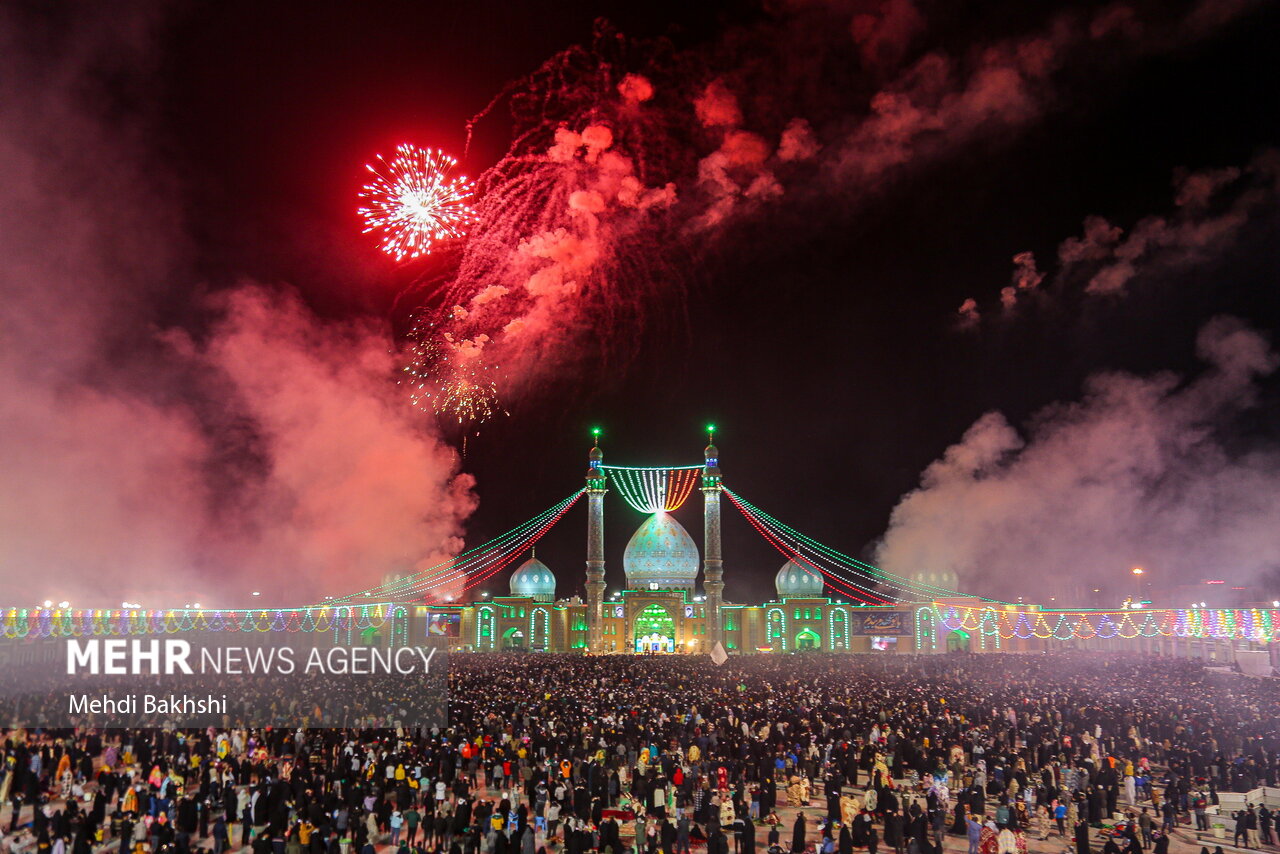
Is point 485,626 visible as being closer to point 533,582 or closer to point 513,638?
point 513,638

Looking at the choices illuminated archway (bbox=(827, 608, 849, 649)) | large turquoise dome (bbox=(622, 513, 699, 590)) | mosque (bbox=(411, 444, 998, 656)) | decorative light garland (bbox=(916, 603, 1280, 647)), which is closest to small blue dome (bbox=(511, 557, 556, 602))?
mosque (bbox=(411, 444, 998, 656))

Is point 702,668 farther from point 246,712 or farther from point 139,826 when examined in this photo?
point 139,826

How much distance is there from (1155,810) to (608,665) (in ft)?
97.2

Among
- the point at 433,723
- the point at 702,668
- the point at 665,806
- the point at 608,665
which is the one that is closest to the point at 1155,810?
the point at 665,806

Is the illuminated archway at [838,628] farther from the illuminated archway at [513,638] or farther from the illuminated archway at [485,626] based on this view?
the illuminated archway at [485,626]

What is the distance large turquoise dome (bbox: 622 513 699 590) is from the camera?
7250 centimetres

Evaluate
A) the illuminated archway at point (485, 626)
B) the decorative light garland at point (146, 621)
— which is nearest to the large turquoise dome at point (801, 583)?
the illuminated archway at point (485, 626)

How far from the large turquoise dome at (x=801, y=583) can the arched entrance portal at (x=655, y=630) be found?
985cm

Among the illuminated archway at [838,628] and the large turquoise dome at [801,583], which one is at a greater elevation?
the large turquoise dome at [801,583]

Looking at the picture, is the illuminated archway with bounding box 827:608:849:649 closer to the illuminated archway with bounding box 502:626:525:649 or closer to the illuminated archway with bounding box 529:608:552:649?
the illuminated archway with bounding box 529:608:552:649

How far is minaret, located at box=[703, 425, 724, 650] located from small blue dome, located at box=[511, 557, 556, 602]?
14.2 metres

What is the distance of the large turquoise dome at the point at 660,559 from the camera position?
72.5 m

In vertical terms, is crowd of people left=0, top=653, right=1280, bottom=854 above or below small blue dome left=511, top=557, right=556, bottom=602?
below

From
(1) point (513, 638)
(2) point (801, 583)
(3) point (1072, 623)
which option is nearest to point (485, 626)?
(1) point (513, 638)
